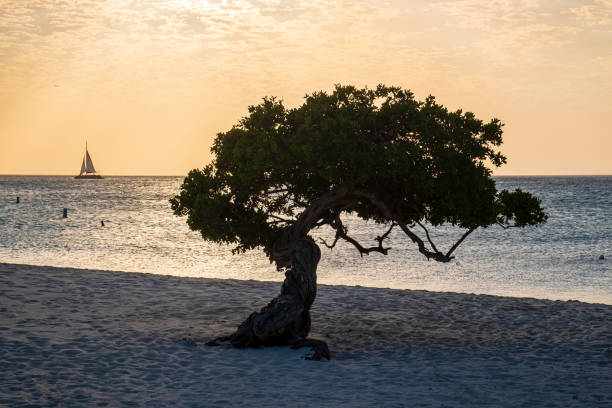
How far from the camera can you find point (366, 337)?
1720cm

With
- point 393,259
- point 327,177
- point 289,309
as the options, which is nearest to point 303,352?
point 289,309

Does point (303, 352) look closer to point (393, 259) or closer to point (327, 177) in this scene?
point (327, 177)

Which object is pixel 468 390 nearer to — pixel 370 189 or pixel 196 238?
pixel 370 189

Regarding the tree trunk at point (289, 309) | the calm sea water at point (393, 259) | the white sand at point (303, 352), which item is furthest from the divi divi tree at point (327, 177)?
the calm sea water at point (393, 259)

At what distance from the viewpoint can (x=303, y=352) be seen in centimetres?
1499

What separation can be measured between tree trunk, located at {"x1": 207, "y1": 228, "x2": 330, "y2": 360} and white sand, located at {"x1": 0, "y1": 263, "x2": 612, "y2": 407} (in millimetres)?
410

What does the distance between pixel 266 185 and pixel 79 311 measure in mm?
7839

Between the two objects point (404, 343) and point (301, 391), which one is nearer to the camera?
point (301, 391)

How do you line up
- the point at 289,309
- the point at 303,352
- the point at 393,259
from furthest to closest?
the point at 393,259 → the point at 289,309 → the point at 303,352

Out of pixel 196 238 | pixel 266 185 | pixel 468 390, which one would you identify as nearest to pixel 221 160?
pixel 266 185

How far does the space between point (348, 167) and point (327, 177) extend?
0.66m

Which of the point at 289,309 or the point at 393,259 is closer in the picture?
the point at 289,309

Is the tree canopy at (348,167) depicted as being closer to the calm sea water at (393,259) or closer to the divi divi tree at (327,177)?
the divi divi tree at (327,177)

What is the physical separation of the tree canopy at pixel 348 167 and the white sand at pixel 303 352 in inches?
119
